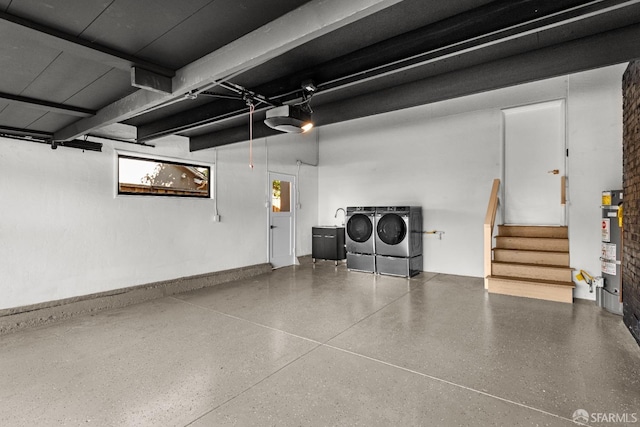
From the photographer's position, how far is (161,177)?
192 inches

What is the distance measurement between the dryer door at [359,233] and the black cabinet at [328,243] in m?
0.73

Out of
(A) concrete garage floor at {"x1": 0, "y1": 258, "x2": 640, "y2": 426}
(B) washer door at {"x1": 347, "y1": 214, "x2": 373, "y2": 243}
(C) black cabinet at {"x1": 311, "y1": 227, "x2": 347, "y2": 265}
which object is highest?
(B) washer door at {"x1": 347, "y1": 214, "x2": 373, "y2": 243}

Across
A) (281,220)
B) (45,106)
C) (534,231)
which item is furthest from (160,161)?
(534,231)

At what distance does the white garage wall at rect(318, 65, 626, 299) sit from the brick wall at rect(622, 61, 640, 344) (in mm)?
623

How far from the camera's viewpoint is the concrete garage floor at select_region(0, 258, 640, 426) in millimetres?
1945

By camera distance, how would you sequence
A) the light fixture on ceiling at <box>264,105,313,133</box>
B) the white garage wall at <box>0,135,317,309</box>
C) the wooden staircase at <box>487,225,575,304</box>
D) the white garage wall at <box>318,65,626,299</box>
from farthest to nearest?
the wooden staircase at <box>487,225,575,304</box>
the white garage wall at <box>318,65,626,299</box>
the white garage wall at <box>0,135,317,309</box>
the light fixture on ceiling at <box>264,105,313,133</box>

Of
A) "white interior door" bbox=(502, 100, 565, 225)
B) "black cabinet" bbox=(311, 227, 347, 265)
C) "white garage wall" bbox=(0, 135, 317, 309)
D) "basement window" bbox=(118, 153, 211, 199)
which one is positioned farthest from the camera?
"black cabinet" bbox=(311, 227, 347, 265)

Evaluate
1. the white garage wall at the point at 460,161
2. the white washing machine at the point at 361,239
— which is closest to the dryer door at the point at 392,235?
the white washing machine at the point at 361,239

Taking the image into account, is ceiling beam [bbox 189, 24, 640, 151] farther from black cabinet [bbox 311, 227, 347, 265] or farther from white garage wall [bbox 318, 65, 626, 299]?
black cabinet [bbox 311, 227, 347, 265]

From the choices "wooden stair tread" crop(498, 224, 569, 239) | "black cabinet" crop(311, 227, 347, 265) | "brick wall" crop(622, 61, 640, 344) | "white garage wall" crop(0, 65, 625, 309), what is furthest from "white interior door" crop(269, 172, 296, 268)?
"brick wall" crop(622, 61, 640, 344)

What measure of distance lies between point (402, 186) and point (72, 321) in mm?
5965

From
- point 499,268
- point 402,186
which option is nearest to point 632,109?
point 499,268

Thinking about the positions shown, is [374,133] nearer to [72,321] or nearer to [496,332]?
[496,332]

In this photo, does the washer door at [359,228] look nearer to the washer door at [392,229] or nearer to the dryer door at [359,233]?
the dryer door at [359,233]
